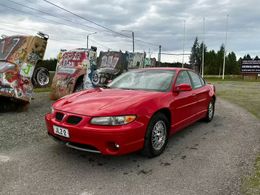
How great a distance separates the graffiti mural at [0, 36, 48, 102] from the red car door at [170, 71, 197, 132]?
184 inches

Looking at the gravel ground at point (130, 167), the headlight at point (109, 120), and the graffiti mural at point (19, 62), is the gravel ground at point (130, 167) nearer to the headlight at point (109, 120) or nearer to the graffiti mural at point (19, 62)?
the headlight at point (109, 120)

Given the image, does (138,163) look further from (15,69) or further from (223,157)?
(15,69)

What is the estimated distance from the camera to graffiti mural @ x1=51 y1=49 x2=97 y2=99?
10.0 m

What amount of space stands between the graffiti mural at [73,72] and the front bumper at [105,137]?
6464mm

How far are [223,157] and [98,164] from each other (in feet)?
6.49

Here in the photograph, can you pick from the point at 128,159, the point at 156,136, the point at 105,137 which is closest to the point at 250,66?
the point at 156,136

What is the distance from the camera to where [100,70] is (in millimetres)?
11797

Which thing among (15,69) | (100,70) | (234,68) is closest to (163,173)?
(15,69)

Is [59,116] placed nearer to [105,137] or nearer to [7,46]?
[105,137]

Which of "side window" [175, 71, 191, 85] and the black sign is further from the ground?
the black sign

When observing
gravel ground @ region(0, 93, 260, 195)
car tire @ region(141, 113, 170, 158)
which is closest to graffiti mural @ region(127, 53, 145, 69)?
gravel ground @ region(0, 93, 260, 195)

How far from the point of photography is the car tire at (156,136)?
395cm

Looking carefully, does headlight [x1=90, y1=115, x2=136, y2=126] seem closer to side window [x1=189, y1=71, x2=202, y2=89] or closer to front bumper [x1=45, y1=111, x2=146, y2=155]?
front bumper [x1=45, y1=111, x2=146, y2=155]

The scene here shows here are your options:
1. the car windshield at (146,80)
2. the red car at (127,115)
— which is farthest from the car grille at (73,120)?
the car windshield at (146,80)
